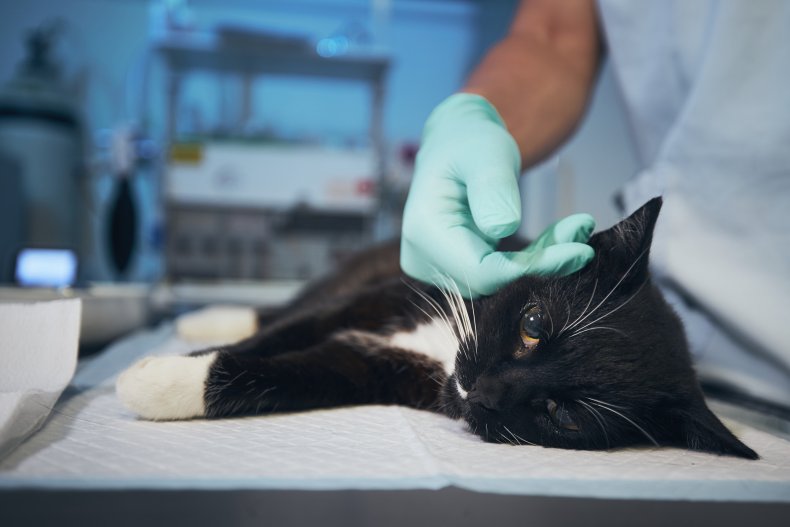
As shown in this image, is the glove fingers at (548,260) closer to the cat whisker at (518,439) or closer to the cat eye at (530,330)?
the cat eye at (530,330)

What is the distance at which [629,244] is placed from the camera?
2.41ft

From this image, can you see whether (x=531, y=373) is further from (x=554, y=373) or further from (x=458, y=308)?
(x=458, y=308)

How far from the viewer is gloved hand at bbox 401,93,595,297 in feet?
2.38

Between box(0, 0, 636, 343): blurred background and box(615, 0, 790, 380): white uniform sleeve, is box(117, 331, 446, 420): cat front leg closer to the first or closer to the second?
box(615, 0, 790, 380): white uniform sleeve

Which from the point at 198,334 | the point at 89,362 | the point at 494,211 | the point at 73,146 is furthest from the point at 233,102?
the point at 494,211

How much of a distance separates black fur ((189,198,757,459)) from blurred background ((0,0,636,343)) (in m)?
1.08

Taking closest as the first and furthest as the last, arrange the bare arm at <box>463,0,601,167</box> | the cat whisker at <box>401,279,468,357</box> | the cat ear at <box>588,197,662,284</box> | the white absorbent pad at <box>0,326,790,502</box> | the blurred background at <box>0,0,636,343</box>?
the white absorbent pad at <box>0,326,790,502</box>, the cat ear at <box>588,197,662,284</box>, the cat whisker at <box>401,279,468,357</box>, the bare arm at <box>463,0,601,167</box>, the blurred background at <box>0,0,636,343</box>

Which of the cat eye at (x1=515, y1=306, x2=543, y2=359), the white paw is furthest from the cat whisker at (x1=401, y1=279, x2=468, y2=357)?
the white paw

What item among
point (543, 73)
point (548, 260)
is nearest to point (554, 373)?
point (548, 260)

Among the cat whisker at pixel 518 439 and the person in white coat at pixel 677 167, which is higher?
the person in white coat at pixel 677 167

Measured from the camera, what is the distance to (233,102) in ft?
10.6

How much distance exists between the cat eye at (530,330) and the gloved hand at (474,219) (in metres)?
0.06

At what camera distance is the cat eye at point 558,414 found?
2.22 ft

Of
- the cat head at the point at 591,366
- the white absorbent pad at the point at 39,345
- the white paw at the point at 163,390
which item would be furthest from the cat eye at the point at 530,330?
the white absorbent pad at the point at 39,345
